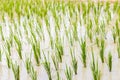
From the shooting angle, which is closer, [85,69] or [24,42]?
[85,69]

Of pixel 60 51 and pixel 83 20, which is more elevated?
pixel 83 20

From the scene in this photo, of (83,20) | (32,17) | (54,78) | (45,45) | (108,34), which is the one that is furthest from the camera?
(32,17)

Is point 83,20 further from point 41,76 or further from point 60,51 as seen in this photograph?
point 41,76

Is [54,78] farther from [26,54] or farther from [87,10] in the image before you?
[87,10]

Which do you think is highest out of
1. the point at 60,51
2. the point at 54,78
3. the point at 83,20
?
the point at 83,20

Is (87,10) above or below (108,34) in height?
above

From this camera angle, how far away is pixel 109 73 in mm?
2732

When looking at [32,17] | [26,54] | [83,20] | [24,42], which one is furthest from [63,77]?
[32,17]

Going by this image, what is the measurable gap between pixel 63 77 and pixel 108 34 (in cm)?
145

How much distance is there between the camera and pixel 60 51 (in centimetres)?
315

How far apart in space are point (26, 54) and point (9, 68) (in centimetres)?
39

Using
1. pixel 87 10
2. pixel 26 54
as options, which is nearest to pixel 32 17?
pixel 87 10

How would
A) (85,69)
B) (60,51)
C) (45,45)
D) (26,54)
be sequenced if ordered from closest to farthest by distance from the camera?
1. (85,69)
2. (60,51)
3. (26,54)
4. (45,45)

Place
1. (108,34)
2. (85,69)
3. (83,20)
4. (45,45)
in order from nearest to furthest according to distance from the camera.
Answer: (85,69)
(45,45)
(108,34)
(83,20)
